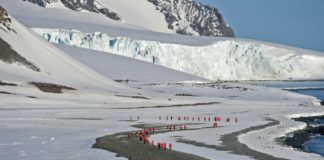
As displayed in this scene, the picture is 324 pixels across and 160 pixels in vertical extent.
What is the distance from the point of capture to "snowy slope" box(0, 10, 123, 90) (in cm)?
6800

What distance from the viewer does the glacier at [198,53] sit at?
12525 cm

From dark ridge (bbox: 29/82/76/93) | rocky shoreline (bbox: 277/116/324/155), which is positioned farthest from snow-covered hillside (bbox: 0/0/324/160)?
rocky shoreline (bbox: 277/116/324/155)

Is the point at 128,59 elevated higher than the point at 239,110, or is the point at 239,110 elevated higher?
the point at 128,59

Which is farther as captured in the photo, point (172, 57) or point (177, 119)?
point (172, 57)

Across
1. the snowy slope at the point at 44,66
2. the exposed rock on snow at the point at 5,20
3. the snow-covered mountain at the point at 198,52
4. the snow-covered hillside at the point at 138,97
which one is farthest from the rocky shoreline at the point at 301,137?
the snow-covered mountain at the point at 198,52

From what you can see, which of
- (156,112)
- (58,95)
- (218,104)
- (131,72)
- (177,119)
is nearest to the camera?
(177,119)

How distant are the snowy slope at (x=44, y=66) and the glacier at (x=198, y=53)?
139 ft

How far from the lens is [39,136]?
96.9ft

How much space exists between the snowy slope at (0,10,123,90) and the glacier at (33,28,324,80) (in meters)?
42.4

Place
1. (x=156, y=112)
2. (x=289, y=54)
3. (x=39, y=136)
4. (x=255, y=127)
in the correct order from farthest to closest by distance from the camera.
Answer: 1. (x=289, y=54)
2. (x=156, y=112)
3. (x=255, y=127)
4. (x=39, y=136)

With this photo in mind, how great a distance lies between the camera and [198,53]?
125438 mm

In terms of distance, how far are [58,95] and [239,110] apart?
1771 centimetres

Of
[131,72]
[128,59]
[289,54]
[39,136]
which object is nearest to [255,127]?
[39,136]

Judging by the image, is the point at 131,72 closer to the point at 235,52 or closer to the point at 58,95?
the point at 235,52
